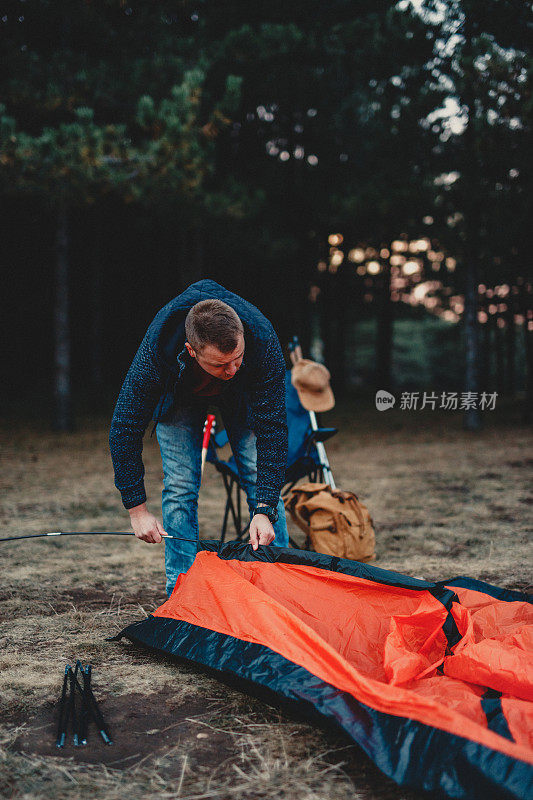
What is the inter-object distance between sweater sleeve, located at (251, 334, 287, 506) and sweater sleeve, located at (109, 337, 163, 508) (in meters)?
0.38

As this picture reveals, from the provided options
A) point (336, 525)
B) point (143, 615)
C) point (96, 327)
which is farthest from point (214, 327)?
point (96, 327)

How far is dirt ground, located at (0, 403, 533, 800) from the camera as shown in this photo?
167 centimetres

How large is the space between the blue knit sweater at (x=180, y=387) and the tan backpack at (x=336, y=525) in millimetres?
1117

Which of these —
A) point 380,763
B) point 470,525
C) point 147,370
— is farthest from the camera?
point 470,525

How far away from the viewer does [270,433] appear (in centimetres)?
245

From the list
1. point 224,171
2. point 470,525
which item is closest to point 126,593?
point 470,525

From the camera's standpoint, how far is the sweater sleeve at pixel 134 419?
2.29 meters

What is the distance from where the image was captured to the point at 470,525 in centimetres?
438

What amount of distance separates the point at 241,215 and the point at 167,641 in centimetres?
838

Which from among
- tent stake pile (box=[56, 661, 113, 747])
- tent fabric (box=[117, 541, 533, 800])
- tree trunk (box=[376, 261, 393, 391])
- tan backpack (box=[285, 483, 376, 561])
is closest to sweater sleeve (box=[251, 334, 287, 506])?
tent fabric (box=[117, 541, 533, 800])

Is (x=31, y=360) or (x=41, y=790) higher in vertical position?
(x=31, y=360)

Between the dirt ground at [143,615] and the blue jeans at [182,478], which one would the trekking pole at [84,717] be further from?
the blue jeans at [182,478]

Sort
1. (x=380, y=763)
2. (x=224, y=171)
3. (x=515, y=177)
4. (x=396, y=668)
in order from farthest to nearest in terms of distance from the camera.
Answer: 1. (x=224, y=171)
2. (x=515, y=177)
3. (x=396, y=668)
4. (x=380, y=763)

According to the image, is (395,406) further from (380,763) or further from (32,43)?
(380,763)
